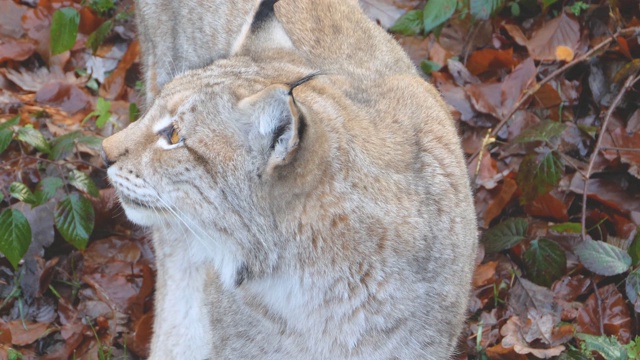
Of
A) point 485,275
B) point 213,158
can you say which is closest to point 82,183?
point 213,158

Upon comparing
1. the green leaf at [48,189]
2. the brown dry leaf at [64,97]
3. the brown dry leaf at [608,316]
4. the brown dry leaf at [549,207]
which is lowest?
the brown dry leaf at [64,97]

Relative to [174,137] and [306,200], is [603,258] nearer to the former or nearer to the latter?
[306,200]

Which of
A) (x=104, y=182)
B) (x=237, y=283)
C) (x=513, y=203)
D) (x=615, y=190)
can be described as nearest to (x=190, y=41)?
(x=104, y=182)

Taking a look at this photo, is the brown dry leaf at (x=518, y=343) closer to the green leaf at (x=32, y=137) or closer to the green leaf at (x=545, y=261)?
the green leaf at (x=545, y=261)

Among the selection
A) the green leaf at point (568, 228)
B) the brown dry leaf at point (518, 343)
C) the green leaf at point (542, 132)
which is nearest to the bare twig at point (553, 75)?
the green leaf at point (542, 132)

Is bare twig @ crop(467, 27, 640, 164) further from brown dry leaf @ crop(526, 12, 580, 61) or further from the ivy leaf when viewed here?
the ivy leaf

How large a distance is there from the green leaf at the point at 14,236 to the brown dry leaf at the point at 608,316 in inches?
100

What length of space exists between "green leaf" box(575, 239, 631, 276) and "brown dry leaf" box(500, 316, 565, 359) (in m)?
0.38

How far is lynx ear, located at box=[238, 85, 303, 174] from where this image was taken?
2389mm

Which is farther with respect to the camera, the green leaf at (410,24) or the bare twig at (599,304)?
the green leaf at (410,24)

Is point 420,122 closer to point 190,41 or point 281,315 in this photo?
point 281,315

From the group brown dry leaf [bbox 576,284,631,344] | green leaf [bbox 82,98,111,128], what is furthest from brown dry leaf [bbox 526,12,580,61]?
green leaf [bbox 82,98,111,128]

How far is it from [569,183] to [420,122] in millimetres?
1457

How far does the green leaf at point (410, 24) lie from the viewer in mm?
4871
